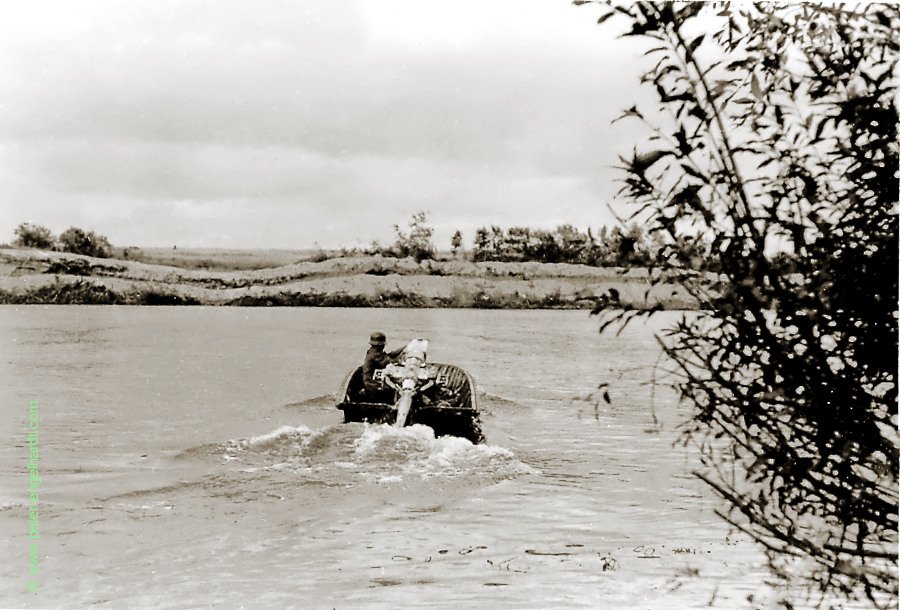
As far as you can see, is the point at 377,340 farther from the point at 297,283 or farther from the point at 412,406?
the point at 297,283

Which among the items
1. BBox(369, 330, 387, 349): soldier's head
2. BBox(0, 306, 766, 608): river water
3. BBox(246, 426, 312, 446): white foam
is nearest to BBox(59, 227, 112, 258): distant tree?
BBox(0, 306, 766, 608): river water

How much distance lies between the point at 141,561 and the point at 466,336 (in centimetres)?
856

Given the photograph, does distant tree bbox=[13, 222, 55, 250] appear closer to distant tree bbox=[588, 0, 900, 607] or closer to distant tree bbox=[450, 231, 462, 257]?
distant tree bbox=[450, 231, 462, 257]

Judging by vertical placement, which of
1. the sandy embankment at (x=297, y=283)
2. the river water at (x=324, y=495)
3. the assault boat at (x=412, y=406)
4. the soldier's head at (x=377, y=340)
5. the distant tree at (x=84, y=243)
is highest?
the distant tree at (x=84, y=243)

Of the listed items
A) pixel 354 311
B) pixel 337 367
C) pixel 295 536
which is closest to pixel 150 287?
pixel 354 311

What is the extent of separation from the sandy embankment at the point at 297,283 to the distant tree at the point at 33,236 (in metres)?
0.08

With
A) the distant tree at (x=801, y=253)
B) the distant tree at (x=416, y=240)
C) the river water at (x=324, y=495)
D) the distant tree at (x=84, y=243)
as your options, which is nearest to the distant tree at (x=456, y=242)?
the distant tree at (x=416, y=240)

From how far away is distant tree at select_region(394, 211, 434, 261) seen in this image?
6.60m

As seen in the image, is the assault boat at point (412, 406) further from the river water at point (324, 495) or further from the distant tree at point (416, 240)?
the distant tree at point (416, 240)

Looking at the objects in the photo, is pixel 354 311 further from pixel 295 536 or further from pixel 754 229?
pixel 754 229

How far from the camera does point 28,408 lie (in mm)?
7234

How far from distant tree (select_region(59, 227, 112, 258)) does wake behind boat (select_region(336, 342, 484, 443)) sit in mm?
3557

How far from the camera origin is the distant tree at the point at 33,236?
18.0 feet

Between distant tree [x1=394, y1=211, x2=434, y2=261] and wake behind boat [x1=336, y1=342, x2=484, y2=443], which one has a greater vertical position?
distant tree [x1=394, y1=211, x2=434, y2=261]
